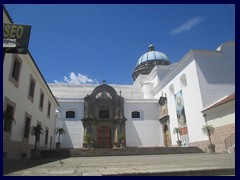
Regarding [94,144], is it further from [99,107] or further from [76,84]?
[76,84]

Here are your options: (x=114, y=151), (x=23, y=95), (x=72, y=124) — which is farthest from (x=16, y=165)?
(x=72, y=124)

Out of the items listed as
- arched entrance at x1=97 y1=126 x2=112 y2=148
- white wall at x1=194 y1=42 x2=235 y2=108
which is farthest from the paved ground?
arched entrance at x1=97 y1=126 x2=112 y2=148

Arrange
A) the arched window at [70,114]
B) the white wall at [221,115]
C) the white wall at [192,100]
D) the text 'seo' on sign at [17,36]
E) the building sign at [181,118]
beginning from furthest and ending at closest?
1. the arched window at [70,114]
2. the building sign at [181,118]
3. the white wall at [192,100]
4. the white wall at [221,115]
5. the text 'seo' on sign at [17,36]

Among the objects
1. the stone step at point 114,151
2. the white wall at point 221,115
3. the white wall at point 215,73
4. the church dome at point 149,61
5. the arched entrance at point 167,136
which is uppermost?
the church dome at point 149,61

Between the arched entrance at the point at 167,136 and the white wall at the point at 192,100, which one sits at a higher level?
the white wall at the point at 192,100

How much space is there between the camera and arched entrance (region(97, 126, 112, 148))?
25.6 metres

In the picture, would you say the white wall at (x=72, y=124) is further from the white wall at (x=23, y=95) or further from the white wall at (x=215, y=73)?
the white wall at (x=215, y=73)

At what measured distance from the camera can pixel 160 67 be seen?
106ft

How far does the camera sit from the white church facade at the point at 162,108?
1906 cm

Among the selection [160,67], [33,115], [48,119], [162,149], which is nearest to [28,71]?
[33,115]

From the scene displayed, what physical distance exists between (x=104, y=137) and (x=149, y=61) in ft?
65.2

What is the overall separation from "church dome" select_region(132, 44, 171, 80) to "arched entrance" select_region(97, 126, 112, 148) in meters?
16.9

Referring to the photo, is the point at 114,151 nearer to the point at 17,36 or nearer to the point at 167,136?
the point at 167,136

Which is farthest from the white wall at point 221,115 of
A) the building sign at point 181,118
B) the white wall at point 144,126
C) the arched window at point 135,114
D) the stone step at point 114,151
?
the arched window at point 135,114
